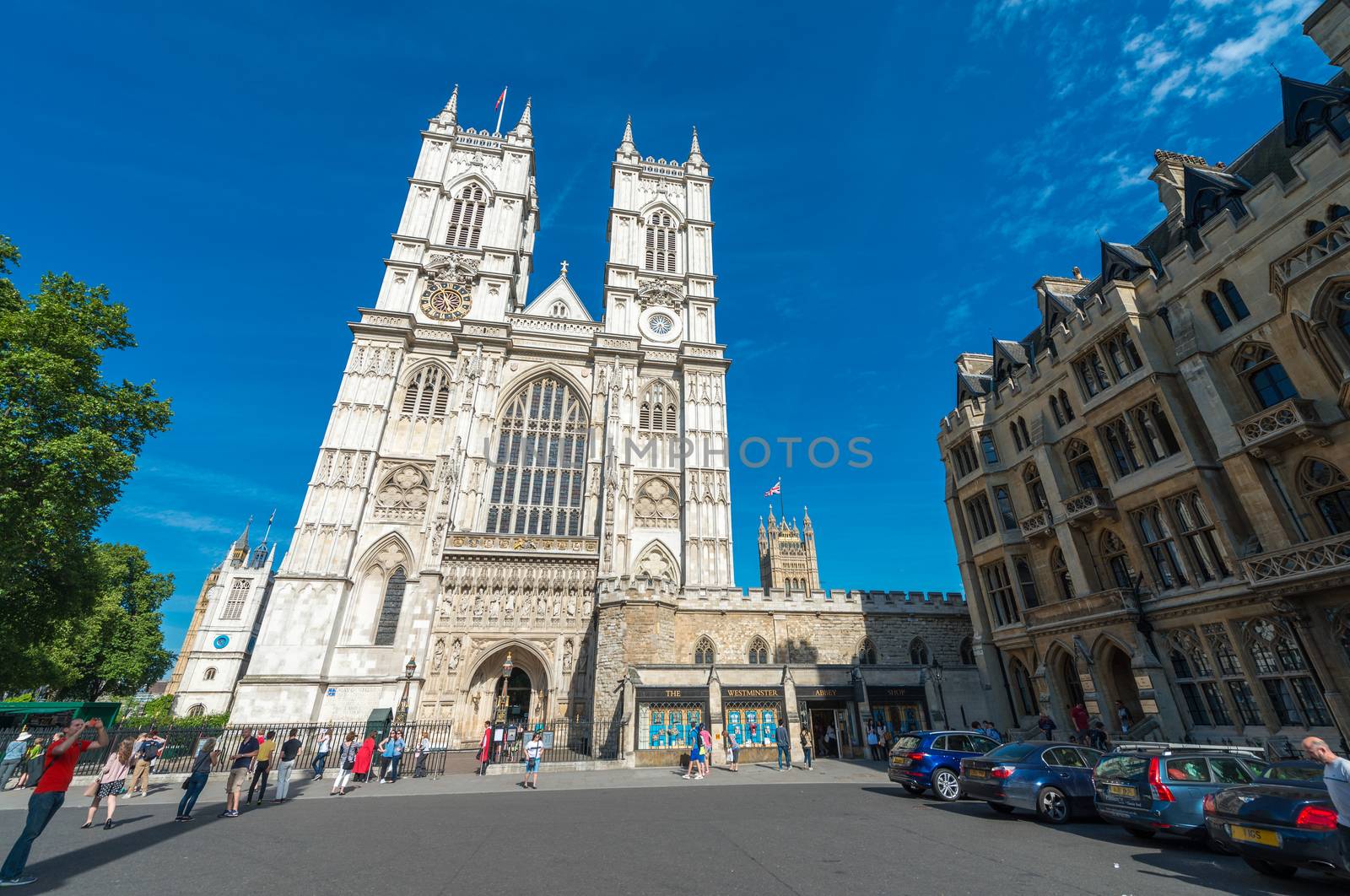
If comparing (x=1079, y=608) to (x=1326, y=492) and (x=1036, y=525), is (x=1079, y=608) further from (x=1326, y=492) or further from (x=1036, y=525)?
(x=1326, y=492)

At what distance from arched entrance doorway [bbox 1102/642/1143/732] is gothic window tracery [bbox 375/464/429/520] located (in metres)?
29.2

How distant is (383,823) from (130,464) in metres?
14.2

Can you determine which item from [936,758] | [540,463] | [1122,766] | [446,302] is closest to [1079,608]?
[936,758]

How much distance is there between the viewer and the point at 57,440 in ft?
47.4

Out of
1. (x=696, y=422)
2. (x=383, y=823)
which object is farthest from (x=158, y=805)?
(x=696, y=422)

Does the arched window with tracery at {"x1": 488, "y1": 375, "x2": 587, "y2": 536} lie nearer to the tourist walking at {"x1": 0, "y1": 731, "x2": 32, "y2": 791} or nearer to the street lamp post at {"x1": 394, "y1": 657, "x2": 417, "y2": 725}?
the street lamp post at {"x1": 394, "y1": 657, "x2": 417, "y2": 725}

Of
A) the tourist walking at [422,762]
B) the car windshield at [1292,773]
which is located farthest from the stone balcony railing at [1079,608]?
the tourist walking at [422,762]

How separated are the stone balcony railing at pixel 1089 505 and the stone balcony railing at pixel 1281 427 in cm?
380

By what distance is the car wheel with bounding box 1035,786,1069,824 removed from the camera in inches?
363

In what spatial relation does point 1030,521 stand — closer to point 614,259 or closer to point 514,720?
point 514,720

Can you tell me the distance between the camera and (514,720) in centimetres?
2656

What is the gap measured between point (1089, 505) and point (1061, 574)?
309 cm

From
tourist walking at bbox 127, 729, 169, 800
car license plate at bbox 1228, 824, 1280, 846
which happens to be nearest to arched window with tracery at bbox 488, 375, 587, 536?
tourist walking at bbox 127, 729, 169, 800

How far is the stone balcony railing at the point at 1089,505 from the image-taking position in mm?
16350
